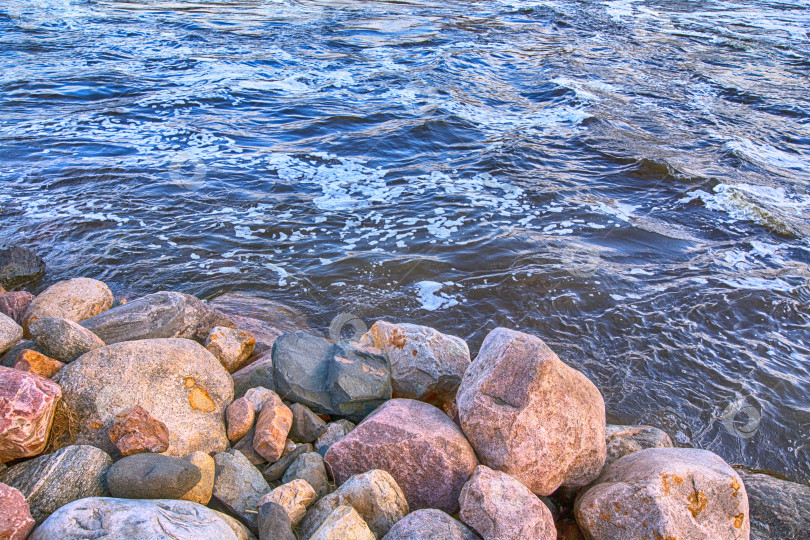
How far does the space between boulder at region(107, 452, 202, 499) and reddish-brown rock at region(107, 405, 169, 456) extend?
163mm

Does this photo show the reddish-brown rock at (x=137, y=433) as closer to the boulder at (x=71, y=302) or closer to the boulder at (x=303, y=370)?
the boulder at (x=303, y=370)

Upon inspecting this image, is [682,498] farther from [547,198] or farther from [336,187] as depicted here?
[336,187]

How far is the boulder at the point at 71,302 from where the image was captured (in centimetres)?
394

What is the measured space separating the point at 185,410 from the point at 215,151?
20.0 ft

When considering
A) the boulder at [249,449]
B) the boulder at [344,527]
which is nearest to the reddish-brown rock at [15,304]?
the boulder at [249,449]

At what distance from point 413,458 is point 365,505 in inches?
14.2

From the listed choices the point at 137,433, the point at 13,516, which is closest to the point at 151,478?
the point at 137,433

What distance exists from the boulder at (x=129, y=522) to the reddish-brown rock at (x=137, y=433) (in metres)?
0.44

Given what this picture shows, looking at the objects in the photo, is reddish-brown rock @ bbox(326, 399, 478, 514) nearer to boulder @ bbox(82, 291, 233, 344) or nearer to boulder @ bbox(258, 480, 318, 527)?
boulder @ bbox(258, 480, 318, 527)

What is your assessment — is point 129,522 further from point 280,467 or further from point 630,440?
point 630,440

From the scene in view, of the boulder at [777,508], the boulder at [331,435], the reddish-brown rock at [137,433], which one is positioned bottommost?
the boulder at [777,508]

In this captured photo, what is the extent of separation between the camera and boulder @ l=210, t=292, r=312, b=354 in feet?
14.9

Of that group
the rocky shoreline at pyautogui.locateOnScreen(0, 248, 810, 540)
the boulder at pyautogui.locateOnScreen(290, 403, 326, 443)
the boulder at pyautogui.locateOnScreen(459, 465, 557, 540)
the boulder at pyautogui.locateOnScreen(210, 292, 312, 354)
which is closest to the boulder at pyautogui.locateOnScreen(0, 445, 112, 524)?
the rocky shoreline at pyautogui.locateOnScreen(0, 248, 810, 540)

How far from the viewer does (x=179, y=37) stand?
49.8ft
